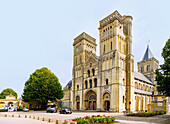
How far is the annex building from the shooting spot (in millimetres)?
37931

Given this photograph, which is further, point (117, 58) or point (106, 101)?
point (106, 101)

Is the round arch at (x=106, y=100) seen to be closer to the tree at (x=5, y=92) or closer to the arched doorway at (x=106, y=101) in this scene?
the arched doorway at (x=106, y=101)

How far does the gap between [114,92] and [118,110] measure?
4092 mm

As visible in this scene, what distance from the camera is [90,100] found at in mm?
44719

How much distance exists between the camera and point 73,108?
49.0 m

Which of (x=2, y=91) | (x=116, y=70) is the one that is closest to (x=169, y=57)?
(x=116, y=70)

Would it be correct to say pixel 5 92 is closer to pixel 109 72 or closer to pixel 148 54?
pixel 109 72

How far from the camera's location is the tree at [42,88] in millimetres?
44312

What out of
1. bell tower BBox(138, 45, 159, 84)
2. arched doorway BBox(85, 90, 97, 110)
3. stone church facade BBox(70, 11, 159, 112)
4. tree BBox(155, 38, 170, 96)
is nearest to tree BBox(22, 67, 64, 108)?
stone church facade BBox(70, 11, 159, 112)

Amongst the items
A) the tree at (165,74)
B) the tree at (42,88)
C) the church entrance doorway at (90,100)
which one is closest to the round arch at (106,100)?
the church entrance doorway at (90,100)

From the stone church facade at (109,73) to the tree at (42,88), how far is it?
663 cm

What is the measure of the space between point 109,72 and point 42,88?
63.0 feet

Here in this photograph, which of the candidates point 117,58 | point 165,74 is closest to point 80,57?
point 117,58

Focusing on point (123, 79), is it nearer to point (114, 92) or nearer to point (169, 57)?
point (114, 92)
